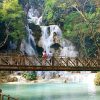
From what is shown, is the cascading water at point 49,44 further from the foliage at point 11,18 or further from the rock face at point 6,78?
the rock face at point 6,78

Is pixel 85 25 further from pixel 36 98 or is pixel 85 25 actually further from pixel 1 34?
pixel 36 98

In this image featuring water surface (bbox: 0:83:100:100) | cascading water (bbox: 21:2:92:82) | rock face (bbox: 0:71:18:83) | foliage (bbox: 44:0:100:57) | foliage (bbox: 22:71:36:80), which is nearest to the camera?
water surface (bbox: 0:83:100:100)

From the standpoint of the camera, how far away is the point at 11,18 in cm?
4419

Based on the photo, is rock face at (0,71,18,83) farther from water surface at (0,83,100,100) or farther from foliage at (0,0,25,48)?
water surface at (0,83,100,100)

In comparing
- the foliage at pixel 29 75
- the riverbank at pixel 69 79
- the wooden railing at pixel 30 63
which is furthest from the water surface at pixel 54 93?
the foliage at pixel 29 75

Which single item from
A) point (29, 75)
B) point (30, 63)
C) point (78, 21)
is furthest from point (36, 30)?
point (30, 63)

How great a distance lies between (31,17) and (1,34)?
540 inches

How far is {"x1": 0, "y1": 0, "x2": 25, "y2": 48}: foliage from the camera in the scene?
44250mm

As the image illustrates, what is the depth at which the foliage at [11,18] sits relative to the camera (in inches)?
1742

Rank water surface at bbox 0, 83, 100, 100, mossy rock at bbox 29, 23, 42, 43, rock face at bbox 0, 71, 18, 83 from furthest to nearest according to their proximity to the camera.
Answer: mossy rock at bbox 29, 23, 42, 43, rock face at bbox 0, 71, 18, 83, water surface at bbox 0, 83, 100, 100

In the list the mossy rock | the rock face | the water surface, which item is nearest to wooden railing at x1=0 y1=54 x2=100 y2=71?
the water surface

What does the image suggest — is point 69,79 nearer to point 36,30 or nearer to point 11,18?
point 36,30

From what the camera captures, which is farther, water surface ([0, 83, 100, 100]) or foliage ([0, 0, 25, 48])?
foliage ([0, 0, 25, 48])

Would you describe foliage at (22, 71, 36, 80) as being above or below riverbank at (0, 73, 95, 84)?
above
